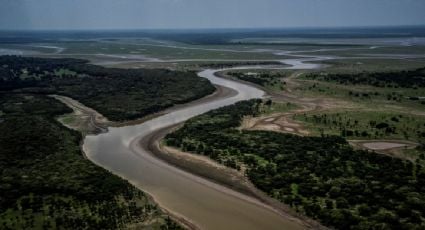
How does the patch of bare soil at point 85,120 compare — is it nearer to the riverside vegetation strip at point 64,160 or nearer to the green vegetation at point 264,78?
the riverside vegetation strip at point 64,160

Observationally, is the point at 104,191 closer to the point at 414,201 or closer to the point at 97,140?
the point at 97,140

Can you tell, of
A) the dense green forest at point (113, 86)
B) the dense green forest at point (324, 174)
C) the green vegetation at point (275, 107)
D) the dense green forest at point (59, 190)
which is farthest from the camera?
the dense green forest at point (113, 86)

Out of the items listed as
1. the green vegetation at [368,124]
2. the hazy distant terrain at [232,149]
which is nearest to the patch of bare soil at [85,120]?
the hazy distant terrain at [232,149]

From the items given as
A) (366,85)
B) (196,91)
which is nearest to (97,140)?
(196,91)

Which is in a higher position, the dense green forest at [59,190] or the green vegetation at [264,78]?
the green vegetation at [264,78]

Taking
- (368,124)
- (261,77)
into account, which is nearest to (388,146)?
(368,124)

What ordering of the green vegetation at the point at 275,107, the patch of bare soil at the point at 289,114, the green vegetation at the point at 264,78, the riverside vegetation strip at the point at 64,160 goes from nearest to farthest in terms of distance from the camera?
1. the riverside vegetation strip at the point at 64,160
2. the patch of bare soil at the point at 289,114
3. the green vegetation at the point at 275,107
4. the green vegetation at the point at 264,78

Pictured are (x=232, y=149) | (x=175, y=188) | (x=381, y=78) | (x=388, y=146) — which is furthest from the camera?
(x=381, y=78)

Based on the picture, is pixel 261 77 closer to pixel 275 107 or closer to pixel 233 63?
pixel 233 63
